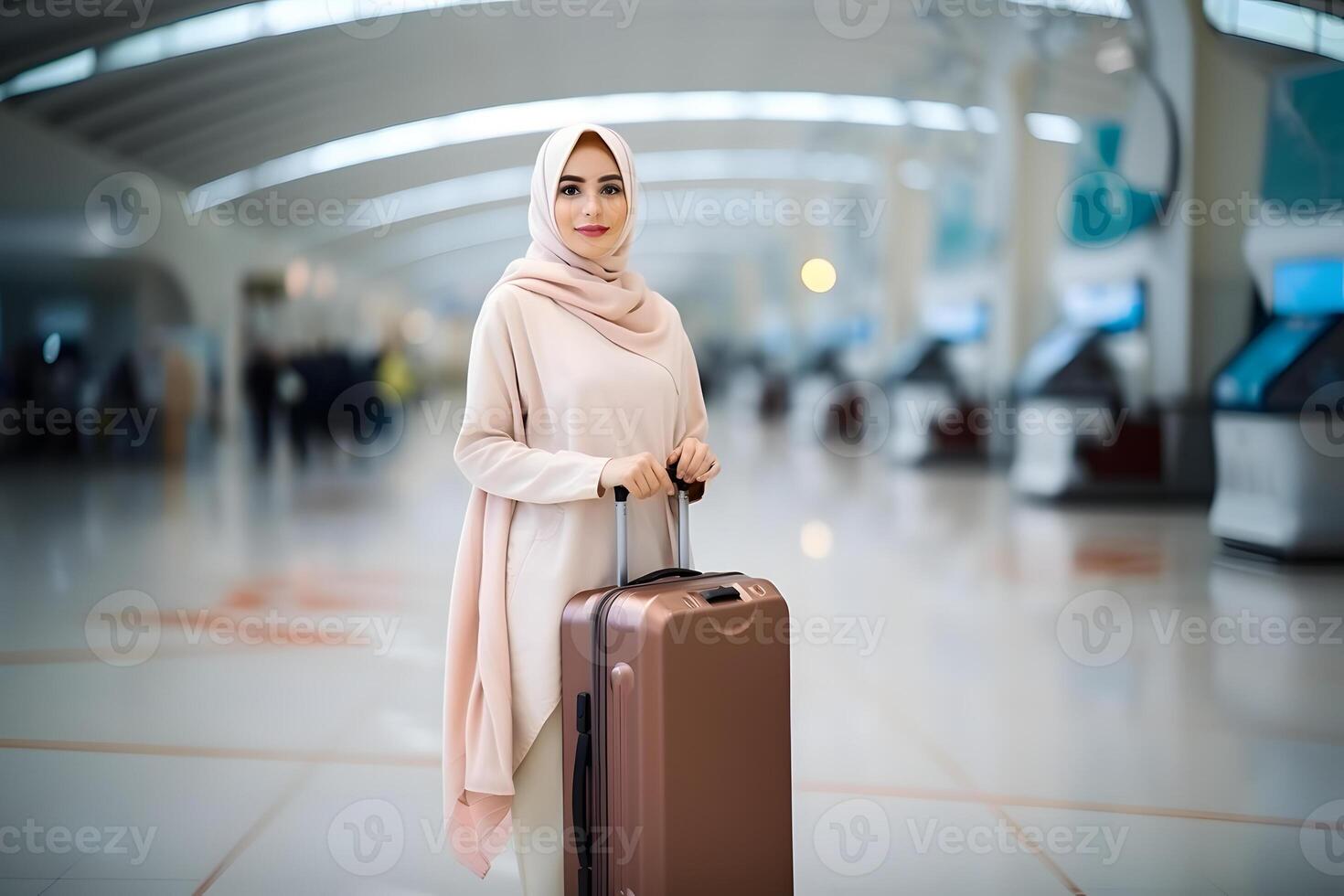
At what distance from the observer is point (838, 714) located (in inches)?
137

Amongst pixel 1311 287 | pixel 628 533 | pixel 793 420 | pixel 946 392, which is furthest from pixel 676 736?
pixel 793 420

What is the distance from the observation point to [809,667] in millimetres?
Answer: 4129

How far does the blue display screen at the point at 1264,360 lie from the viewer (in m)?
6.12

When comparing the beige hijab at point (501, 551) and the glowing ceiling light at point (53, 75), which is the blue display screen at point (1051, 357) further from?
the glowing ceiling light at point (53, 75)

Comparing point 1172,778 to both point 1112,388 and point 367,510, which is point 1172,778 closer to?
point 1112,388

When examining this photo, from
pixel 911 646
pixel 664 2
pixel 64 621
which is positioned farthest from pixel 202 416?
pixel 911 646

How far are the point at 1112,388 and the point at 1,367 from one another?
1258 centimetres

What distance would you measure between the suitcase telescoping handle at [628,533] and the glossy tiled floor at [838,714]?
0.95m

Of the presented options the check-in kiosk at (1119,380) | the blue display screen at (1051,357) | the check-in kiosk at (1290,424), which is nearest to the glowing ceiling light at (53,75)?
the blue display screen at (1051,357)

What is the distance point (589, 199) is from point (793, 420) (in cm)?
1641

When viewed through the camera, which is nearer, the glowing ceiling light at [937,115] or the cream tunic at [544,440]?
the cream tunic at [544,440]

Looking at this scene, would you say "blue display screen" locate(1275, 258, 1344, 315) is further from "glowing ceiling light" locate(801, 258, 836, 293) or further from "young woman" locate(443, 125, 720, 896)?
"glowing ceiling light" locate(801, 258, 836, 293)

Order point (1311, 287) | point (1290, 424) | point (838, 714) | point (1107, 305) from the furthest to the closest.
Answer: point (1107, 305) → point (1311, 287) → point (1290, 424) → point (838, 714)

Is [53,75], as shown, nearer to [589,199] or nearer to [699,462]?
[589,199]
